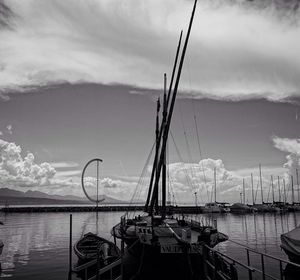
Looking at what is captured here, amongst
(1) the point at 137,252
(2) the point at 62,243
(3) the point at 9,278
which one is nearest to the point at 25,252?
(2) the point at 62,243

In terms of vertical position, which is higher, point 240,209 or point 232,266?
point 232,266

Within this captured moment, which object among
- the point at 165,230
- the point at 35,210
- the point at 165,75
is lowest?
the point at 35,210

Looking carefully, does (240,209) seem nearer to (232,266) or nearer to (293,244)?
(293,244)

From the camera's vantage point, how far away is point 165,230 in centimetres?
2227

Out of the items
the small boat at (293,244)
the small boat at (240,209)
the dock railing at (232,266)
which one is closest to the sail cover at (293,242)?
the small boat at (293,244)

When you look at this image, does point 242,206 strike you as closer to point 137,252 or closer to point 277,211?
point 277,211

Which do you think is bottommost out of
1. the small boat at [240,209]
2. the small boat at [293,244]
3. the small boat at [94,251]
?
the small boat at [240,209]

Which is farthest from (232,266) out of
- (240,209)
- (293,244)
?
(240,209)

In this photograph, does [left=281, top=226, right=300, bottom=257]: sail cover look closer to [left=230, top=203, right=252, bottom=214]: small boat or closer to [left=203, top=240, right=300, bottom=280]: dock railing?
[left=203, top=240, right=300, bottom=280]: dock railing

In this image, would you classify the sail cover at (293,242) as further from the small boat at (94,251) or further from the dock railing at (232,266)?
the small boat at (94,251)

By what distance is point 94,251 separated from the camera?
2958cm

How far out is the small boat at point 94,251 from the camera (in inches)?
1016

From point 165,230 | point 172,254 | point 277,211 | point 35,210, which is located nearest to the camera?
point 172,254

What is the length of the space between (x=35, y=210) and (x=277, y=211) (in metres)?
125
